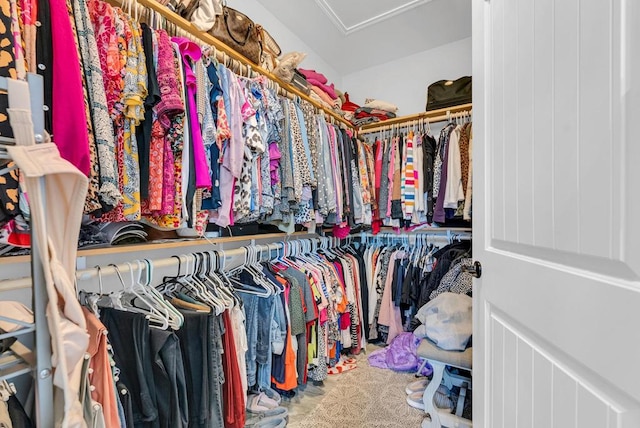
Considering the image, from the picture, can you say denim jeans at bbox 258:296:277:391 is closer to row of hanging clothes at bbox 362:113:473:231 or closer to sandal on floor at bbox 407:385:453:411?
sandal on floor at bbox 407:385:453:411

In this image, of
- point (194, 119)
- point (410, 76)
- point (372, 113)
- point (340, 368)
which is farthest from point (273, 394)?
point (410, 76)

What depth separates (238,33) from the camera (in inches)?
61.6

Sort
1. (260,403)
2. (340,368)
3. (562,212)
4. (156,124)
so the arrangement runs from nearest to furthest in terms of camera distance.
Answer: (562,212) → (156,124) → (260,403) → (340,368)

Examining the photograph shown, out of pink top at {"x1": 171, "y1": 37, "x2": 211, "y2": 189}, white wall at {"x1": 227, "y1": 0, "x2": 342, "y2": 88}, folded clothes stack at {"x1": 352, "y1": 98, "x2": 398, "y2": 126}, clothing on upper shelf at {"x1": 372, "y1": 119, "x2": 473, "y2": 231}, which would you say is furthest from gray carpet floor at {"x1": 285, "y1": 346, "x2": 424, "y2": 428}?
white wall at {"x1": 227, "y1": 0, "x2": 342, "y2": 88}

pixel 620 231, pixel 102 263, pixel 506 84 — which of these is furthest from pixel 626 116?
pixel 102 263

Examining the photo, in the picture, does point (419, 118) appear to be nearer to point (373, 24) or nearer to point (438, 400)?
point (373, 24)

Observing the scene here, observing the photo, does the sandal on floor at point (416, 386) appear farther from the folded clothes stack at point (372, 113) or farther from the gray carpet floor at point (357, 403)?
the folded clothes stack at point (372, 113)

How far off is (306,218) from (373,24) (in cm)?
177

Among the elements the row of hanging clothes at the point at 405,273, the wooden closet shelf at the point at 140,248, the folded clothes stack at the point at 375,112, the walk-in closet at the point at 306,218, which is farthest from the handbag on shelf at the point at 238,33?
the row of hanging clothes at the point at 405,273

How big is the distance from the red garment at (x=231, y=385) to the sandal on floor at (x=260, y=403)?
0.36 meters

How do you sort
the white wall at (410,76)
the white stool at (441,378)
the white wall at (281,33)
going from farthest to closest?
1. the white wall at (410,76)
2. the white wall at (281,33)
3. the white stool at (441,378)

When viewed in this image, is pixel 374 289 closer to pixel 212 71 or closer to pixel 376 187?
pixel 376 187

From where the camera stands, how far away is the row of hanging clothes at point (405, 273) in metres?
2.29

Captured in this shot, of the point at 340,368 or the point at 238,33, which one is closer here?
the point at 238,33
